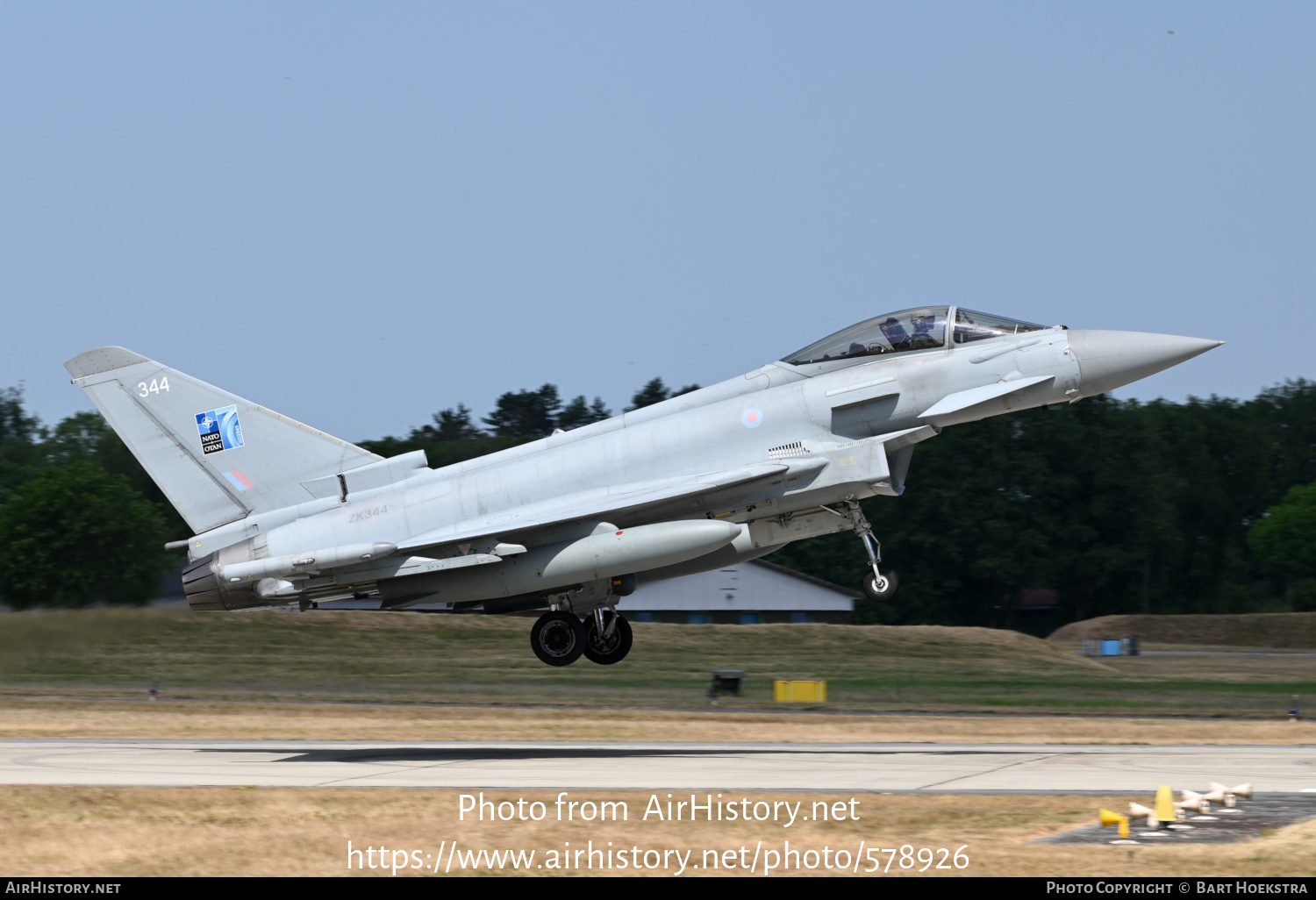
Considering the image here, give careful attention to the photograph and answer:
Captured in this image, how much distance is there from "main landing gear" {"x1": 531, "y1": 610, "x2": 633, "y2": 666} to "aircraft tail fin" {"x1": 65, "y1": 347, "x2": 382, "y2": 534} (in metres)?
3.77

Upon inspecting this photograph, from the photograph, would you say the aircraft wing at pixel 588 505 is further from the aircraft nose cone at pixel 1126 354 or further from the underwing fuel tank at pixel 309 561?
the aircraft nose cone at pixel 1126 354

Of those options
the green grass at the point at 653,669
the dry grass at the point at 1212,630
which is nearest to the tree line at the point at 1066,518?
the dry grass at the point at 1212,630

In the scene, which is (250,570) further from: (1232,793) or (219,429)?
(1232,793)

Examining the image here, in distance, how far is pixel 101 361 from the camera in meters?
21.7

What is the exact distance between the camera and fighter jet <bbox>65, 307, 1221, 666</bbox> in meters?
19.1

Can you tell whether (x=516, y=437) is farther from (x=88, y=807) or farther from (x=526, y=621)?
(x=88, y=807)

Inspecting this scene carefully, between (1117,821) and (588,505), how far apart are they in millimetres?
8436

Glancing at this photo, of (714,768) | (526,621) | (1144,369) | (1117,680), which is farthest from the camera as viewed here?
(526,621)

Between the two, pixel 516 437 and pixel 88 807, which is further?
pixel 516 437

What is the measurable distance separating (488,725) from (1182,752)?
13863mm

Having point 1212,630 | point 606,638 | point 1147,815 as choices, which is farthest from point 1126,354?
point 1212,630

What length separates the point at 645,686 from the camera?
3984 centimetres

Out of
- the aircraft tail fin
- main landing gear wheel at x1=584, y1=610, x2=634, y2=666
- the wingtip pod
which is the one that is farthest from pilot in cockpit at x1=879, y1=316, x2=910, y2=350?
the wingtip pod

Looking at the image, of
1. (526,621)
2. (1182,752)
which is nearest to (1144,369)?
(1182,752)
